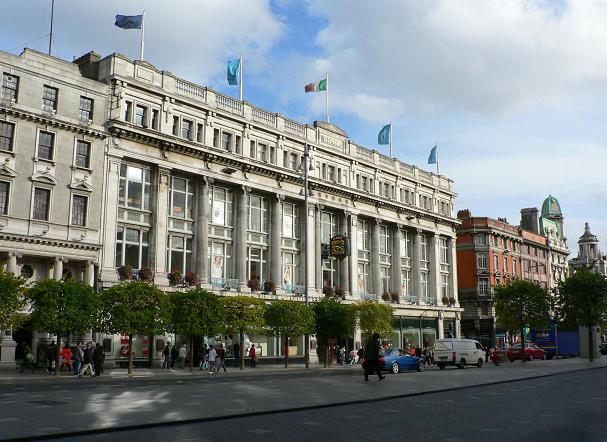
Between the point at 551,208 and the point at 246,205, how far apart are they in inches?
3946

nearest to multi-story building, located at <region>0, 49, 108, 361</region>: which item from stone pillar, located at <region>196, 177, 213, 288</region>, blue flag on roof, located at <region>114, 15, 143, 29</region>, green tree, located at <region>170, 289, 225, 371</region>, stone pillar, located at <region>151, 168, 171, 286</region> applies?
blue flag on roof, located at <region>114, 15, 143, 29</region>

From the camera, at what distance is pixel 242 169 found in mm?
53312

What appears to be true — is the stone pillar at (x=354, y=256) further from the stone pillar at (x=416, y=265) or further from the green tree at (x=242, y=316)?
the green tree at (x=242, y=316)

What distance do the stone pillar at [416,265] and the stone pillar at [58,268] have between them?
43486mm

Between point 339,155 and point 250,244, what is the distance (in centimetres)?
1591

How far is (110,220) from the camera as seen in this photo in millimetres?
43406

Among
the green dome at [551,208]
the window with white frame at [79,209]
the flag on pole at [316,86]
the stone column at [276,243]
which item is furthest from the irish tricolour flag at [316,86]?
the green dome at [551,208]

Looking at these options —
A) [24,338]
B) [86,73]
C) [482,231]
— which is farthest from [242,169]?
[482,231]

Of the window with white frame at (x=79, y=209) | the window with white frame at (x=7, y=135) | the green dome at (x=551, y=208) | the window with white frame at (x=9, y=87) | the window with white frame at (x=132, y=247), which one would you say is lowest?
the window with white frame at (x=132, y=247)

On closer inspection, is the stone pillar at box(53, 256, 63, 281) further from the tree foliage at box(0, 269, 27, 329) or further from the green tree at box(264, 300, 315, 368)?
the green tree at box(264, 300, 315, 368)

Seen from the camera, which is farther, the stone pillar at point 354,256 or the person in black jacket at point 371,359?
the stone pillar at point 354,256

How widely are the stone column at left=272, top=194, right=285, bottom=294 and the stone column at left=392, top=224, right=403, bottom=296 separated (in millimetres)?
19063

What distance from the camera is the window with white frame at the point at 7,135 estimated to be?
39000 mm

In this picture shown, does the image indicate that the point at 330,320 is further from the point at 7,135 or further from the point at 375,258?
the point at 7,135
